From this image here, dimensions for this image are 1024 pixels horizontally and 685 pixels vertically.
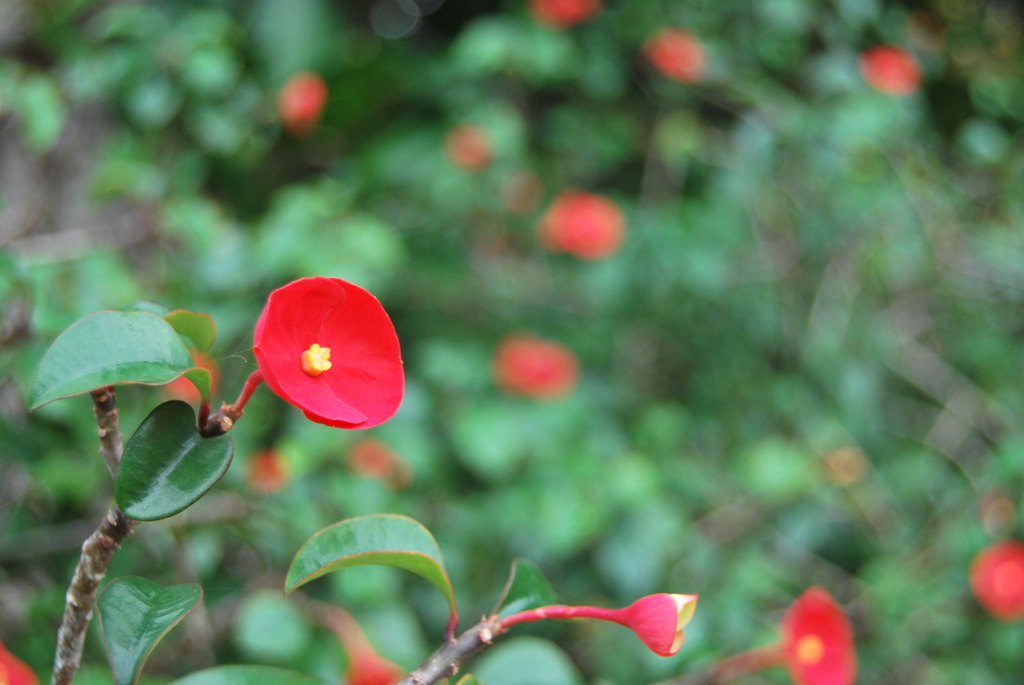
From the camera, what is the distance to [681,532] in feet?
4.55

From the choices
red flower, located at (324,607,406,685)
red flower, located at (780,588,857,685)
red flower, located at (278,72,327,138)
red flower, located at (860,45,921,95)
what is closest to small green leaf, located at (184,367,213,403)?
red flower, located at (324,607,406,685)

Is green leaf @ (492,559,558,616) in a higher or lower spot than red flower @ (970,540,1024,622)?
higher

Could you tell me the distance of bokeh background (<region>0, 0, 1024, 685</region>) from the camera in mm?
1007

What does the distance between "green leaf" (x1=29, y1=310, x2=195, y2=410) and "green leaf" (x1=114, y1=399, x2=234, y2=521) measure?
3cm

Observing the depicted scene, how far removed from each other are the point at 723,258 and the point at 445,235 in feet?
2.03

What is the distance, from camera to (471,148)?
1.41 m

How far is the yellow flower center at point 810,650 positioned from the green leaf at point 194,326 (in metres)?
0.76

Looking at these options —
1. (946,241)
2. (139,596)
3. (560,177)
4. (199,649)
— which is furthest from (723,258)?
(139,596)

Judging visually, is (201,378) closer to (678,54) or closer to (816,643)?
(816,643)

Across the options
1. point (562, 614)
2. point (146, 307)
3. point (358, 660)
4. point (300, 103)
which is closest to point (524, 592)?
point (562, 614)

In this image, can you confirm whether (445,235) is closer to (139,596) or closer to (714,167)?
(714,167)

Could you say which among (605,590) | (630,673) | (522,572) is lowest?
(605,590)

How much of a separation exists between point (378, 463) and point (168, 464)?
2.54 feet

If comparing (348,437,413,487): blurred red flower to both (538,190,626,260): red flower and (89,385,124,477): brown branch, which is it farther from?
(89,385,124,477): brown branch
